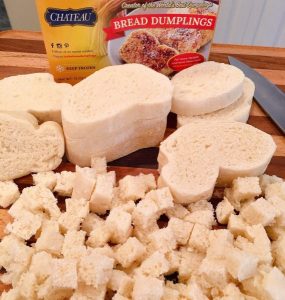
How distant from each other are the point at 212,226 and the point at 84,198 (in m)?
0.72

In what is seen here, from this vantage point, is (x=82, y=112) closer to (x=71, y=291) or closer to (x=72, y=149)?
(x=72, y=149)

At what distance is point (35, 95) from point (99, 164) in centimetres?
61

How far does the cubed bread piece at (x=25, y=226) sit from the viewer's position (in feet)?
6.24

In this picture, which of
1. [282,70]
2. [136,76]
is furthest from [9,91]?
[282,70]

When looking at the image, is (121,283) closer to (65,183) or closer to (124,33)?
(65,183)

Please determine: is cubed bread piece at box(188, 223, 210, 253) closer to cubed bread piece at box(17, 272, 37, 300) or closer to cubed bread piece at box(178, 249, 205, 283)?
cubed bread piece at box(178, 249, 205, 283)

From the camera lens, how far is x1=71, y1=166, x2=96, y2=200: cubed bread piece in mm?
2012

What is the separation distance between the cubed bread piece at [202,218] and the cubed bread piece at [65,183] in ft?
2.21

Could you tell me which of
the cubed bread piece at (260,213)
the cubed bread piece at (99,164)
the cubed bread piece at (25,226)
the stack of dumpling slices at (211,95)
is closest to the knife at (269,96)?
the stack of dumpling slices at (211,95)

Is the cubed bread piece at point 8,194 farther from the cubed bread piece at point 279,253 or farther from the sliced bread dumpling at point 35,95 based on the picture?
the cubed bread piece at point 279,253

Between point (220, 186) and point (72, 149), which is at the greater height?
point (72, 149)

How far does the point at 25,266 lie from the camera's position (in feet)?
5.88

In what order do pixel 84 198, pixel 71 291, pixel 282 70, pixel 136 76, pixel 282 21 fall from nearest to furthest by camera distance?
pixel 71 291 < pixel 84 198 < pixel 136 76 < pixel 282 70 < pixel 282 21

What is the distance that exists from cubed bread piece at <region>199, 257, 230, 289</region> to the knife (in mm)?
1149
